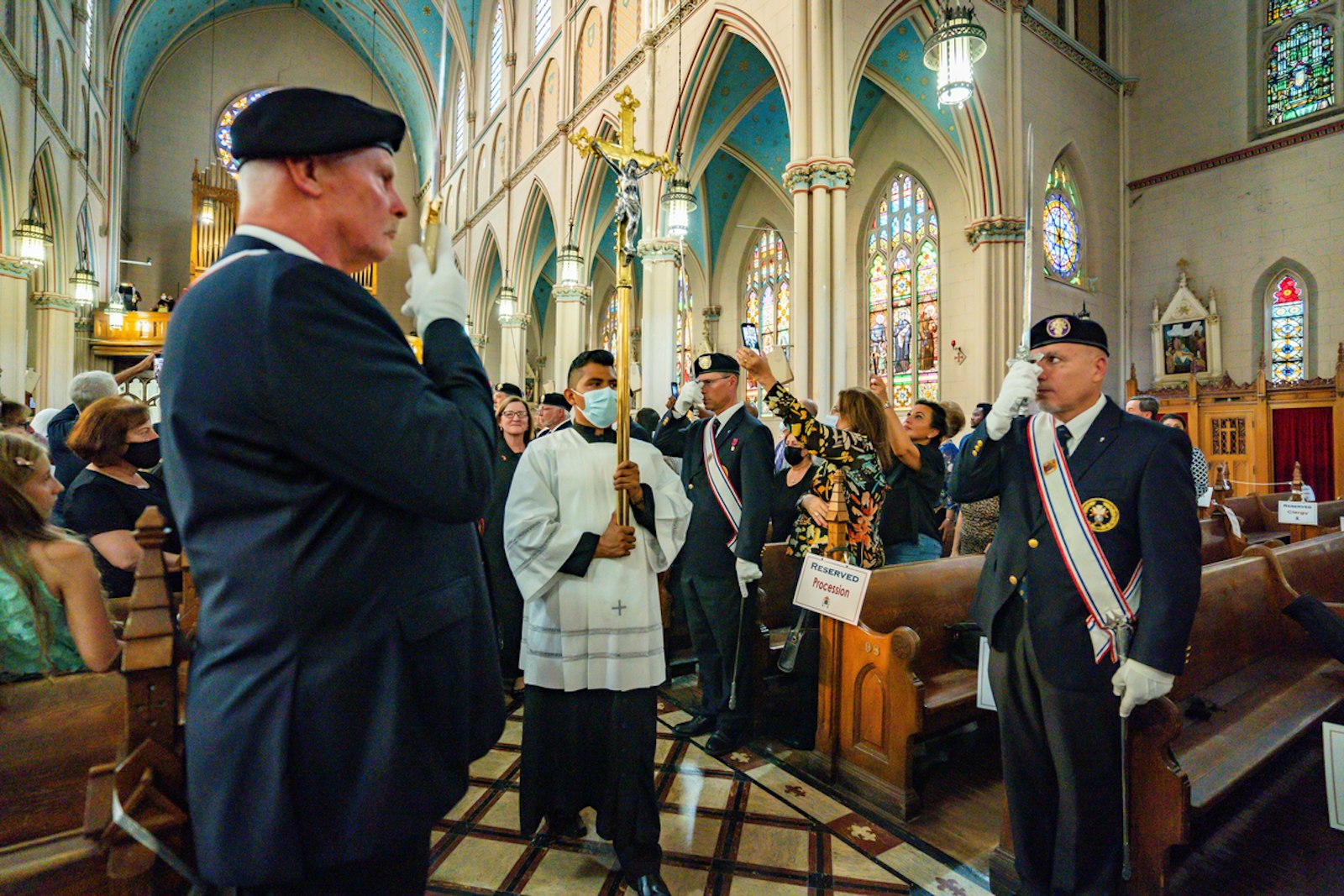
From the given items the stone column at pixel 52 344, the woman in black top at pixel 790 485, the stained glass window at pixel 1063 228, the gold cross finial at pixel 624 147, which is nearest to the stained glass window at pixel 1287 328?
the stained glass window at pixel 1063 228

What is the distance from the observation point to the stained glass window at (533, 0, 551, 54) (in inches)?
590

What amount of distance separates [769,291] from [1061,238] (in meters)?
5.80

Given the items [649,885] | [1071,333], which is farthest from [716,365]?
[649,885]

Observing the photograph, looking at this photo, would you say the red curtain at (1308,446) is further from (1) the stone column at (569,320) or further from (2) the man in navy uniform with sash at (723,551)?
(1) the stone column at (569,320)

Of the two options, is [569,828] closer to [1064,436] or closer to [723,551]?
[723,551]

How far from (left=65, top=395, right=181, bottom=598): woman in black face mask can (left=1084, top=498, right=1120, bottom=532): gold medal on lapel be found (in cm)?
298

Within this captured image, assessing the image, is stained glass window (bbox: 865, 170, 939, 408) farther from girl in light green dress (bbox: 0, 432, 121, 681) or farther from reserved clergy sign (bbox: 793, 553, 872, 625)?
girl in light green dress (bbox: 0, 432, 121, 681)

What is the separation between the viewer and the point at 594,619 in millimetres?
2176

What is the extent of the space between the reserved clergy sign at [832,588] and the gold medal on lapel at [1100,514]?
39.2 inches

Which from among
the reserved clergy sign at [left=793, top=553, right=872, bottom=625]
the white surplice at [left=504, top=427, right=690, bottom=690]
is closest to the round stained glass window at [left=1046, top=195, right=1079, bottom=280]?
the reserved clergy sign at [left=793, top=553, right=872, bottom=625]

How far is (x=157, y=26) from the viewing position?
19.2 meters

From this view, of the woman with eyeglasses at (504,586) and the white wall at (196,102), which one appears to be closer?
the woman with eyeglasses at (504,586)

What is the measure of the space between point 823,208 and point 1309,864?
6973 mm

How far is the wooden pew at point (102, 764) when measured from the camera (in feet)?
3.10
